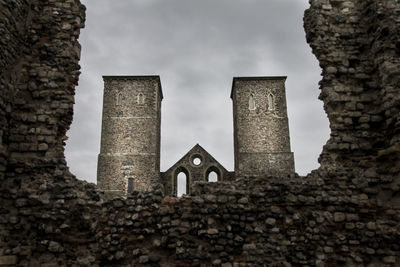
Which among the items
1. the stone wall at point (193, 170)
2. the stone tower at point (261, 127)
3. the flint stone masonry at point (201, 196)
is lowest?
the flint stone masonry at point (201, 196)

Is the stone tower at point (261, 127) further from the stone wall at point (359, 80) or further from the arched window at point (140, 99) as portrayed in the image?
the stone wall at point (359, 80)

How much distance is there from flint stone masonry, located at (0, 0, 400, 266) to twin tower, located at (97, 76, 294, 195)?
756 inches

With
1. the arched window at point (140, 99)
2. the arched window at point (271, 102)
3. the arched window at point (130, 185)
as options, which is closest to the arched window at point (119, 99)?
the arched window at point (140, 99)

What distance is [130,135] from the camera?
25406 millimetres

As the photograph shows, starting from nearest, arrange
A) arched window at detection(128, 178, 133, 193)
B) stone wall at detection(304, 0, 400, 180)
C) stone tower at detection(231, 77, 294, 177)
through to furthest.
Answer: stone wall at detection(304, 0, 400, 180) < arched window at detection(128, 178, 133, 193) < stone tower at detection(231, 77, 294, 177)

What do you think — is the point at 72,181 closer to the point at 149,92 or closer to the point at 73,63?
the point at 73,63

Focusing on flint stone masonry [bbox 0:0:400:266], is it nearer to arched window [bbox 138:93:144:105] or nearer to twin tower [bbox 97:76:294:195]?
twin tower [bbox 97:76:294:195]

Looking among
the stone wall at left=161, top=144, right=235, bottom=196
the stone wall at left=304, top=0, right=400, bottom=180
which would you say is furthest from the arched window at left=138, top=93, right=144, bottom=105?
the stone wall at left=304, top=0, right=400, bottom=180

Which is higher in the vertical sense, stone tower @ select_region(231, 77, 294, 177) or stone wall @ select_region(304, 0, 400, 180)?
stone tower @ select_region(231, 77, 294, 177)

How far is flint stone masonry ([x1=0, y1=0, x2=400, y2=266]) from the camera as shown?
14.9 ft

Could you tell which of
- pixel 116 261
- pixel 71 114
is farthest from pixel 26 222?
pixel 71 114

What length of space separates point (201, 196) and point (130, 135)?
21.2m

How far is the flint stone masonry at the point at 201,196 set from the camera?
4.55 metres

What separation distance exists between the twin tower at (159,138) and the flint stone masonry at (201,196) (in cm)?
1920
